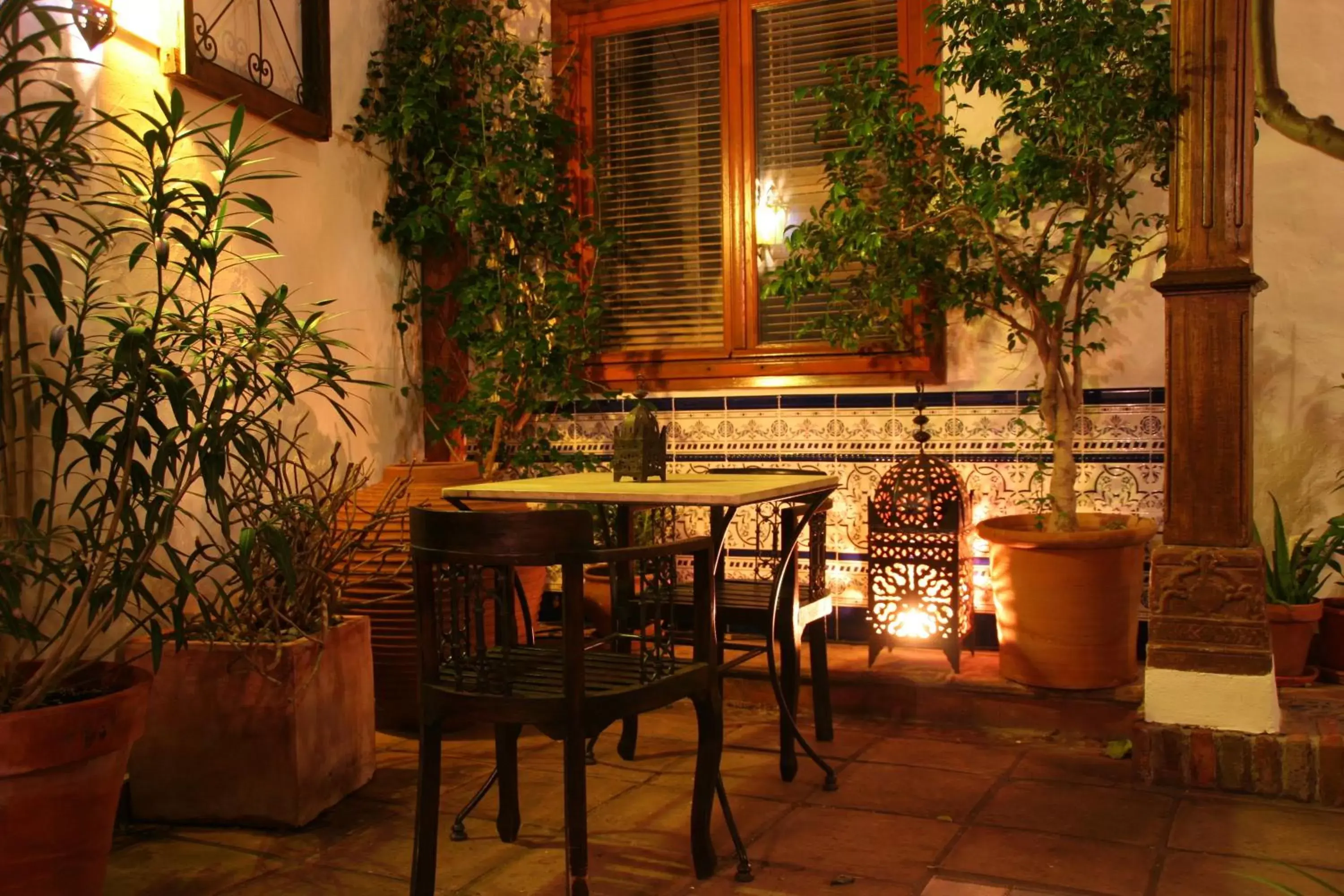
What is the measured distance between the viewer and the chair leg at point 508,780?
298 cm

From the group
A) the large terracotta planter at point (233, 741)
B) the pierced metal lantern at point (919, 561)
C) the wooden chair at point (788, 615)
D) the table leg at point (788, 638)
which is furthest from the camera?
the pierced metal lantern at point (919, 561)

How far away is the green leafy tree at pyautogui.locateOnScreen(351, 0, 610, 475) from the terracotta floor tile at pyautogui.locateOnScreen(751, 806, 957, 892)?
7.96ft

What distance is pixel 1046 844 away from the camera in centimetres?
294

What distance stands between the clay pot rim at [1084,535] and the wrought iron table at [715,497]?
777 mm

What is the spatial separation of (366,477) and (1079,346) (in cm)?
258

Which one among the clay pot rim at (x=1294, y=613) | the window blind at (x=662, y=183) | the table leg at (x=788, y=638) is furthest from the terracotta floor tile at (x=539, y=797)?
the window blind at (x=662, y=183)

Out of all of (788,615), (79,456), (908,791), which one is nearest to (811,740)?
(908,791)

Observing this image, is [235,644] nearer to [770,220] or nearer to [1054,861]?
[1054,861]

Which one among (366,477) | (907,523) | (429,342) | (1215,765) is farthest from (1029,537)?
(429,342)

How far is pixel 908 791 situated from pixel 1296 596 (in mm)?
1628

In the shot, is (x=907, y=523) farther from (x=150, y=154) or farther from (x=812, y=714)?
(x=150, y=154)

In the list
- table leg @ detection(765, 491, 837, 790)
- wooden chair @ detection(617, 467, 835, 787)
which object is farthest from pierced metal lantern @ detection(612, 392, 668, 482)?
table leg @ detection(765, 491, 837, 790)

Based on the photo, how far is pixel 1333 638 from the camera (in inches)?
158

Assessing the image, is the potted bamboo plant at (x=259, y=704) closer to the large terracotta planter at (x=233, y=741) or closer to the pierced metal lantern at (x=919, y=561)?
the large terracotta planter at (x=233, y=741)
